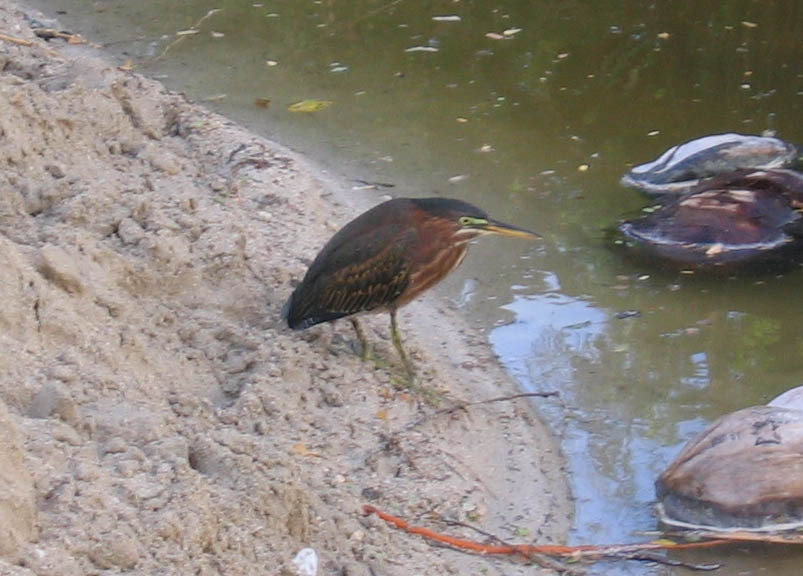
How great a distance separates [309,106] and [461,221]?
9.63ft

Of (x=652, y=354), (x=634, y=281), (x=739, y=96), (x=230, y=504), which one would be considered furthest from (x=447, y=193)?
(x=230, y=504)

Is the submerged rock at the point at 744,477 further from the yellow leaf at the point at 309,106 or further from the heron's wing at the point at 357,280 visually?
the yellow leaf at the point at 309,106

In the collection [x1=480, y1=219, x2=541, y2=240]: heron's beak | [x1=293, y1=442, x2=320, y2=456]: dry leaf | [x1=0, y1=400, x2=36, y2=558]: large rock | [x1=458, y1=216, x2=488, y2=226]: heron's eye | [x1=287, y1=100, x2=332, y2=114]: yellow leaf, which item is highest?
[x1=0, y1=400, x2=36, y2=558]: large rock

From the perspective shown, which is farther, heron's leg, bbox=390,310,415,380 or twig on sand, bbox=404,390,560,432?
heron's leg, bbox=390,310,415,380

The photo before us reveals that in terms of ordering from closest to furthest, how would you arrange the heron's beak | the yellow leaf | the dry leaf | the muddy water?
1. the dry leaf
2. the heron's beak
3. the muddy water
4. the yellow leaf

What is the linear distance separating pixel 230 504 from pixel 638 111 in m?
4.75

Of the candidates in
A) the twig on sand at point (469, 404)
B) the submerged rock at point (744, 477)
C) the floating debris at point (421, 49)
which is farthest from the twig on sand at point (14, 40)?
the submerged rock at point (744, 477)

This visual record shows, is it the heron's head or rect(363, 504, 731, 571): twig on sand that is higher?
the heron's head

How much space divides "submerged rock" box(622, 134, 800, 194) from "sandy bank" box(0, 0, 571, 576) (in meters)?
1.54

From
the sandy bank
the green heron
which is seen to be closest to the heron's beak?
the green heron

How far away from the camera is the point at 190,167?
6414 millimetres

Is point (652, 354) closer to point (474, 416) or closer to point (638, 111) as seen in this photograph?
point (474, 416)

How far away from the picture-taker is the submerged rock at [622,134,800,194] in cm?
670

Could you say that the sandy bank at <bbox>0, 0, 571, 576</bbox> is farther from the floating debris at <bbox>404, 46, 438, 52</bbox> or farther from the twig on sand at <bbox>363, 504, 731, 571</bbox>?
the floating debris at <bbox>404, 46, 438, 52</bbox>
